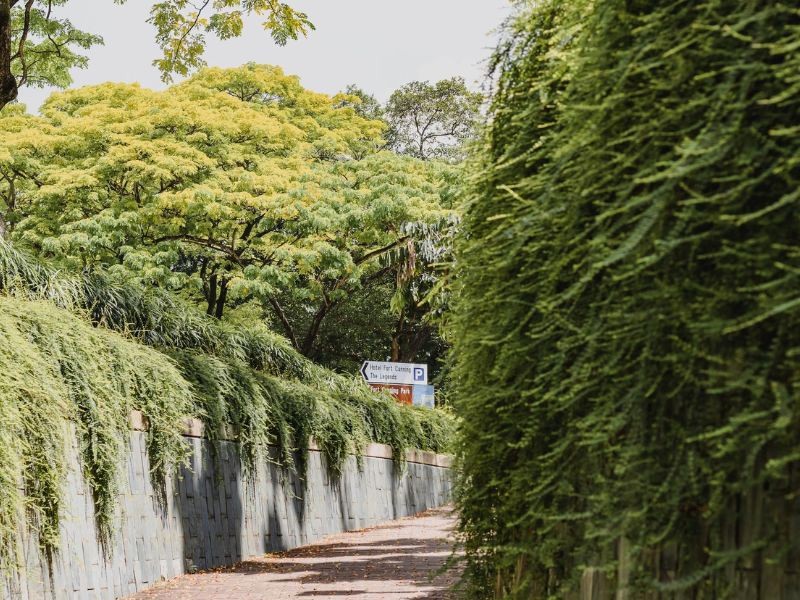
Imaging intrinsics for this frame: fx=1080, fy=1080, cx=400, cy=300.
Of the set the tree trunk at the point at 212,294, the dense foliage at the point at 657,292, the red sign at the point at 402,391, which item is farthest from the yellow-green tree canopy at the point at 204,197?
the dense foliage at the point at 657,292

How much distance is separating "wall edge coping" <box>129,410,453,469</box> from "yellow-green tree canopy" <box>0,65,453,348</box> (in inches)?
189

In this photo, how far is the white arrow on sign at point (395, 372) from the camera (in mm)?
24016

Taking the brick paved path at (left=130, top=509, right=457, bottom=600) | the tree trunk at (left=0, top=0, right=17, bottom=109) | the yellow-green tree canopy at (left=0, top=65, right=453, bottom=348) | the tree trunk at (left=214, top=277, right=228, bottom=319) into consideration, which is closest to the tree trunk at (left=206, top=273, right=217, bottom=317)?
the yellow-green tree canopy at (left=0, top=65, right=453, bottom=348)

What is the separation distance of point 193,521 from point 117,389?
9.05 feet

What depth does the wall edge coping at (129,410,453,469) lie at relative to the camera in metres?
10.6

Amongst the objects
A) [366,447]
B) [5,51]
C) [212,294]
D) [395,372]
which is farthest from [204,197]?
[5,51]

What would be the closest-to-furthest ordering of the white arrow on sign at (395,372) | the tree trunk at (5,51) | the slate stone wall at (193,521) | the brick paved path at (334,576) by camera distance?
the slate stone wall at (193,521)
the brick paved path at (334,576)
the tree trunk at (5,51)
the white arrow on sign at (395,372)

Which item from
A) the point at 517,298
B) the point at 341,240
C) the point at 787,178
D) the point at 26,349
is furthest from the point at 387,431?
the point at 787,178

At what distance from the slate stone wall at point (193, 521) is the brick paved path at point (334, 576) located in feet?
0.77

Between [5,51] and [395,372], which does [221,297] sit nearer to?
[395,372]

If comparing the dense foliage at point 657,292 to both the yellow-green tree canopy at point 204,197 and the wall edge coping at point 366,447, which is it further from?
the yellow-green tree canopy at point 204,197

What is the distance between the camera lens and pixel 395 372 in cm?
2459

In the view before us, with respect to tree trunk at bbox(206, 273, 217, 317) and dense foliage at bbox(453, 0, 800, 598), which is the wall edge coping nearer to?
dense foliage at bbox(453, 0, 800, 598)

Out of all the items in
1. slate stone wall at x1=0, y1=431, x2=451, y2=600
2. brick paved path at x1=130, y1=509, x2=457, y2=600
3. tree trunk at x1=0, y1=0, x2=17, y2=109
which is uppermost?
tree trunk at x1=0, y1=0, x2=17, y2=109
